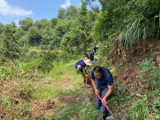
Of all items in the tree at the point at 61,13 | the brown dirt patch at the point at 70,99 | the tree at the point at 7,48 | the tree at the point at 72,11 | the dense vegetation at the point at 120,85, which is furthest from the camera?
the tree at the point at 61,13

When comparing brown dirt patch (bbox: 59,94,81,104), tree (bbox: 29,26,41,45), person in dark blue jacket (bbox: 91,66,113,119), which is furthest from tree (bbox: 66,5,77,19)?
person in dark blue jacket (bbox: 91,66,113,119)

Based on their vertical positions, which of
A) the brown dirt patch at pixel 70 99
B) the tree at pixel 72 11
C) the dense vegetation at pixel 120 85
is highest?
the tree at pixel 72 11

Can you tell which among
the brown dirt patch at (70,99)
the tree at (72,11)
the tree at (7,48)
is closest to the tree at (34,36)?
the tree at (72,11)

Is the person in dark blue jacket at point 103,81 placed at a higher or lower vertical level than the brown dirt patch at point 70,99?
higher

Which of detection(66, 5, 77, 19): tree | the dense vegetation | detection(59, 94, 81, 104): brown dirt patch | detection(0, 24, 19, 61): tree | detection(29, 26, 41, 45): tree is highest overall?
detection(66, 5, 77, 19): tree

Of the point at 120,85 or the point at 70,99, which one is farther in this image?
the point at 70,99

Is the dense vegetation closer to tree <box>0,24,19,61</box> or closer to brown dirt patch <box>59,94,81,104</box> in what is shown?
brown dirt patch <box>59,94,81,104</box>

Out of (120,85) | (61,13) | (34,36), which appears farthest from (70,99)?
(61,13)

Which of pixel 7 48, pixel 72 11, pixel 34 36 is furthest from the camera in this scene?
pixel 72 11

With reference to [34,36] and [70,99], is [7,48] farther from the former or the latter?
[34,36]

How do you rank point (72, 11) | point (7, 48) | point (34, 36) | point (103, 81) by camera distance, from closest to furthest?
point (103, 81) < point (7, 48) < point (34, 36) < point (72, 11)

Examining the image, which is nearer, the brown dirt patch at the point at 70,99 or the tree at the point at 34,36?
the brown dirt patch at the point at 70,99

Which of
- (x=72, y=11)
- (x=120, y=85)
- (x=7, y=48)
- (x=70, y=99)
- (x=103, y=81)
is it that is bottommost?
(x=70, y=99)

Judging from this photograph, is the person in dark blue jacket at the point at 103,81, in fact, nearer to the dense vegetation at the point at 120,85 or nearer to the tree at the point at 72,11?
the dense vegetation at the point at 120,85
